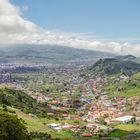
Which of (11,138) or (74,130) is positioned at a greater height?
(11,138)

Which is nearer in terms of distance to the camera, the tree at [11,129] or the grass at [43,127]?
the tree at [11,129]

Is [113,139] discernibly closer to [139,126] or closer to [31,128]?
[31,128]

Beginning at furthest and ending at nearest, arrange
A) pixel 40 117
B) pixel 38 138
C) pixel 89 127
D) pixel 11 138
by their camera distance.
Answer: pixel 40 117 → pixel 89 127 → pixel 38 138 → pixel 11 138

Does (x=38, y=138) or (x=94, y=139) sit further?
(x=94, y=139)

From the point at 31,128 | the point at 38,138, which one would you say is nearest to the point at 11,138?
the point at 38,138

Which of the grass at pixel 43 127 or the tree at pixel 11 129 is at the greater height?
the tree at pixel 11 129

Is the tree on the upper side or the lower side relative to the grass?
upper

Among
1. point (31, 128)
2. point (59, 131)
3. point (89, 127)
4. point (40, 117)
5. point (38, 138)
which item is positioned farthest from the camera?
point (40, 117)

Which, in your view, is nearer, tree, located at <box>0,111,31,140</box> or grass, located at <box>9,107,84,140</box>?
tree, located at <box>0,111,31,140</box>

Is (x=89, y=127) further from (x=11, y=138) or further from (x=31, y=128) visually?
(x=11, y=138)

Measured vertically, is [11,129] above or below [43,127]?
above

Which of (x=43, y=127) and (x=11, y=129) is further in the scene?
(x=43, y=127)
